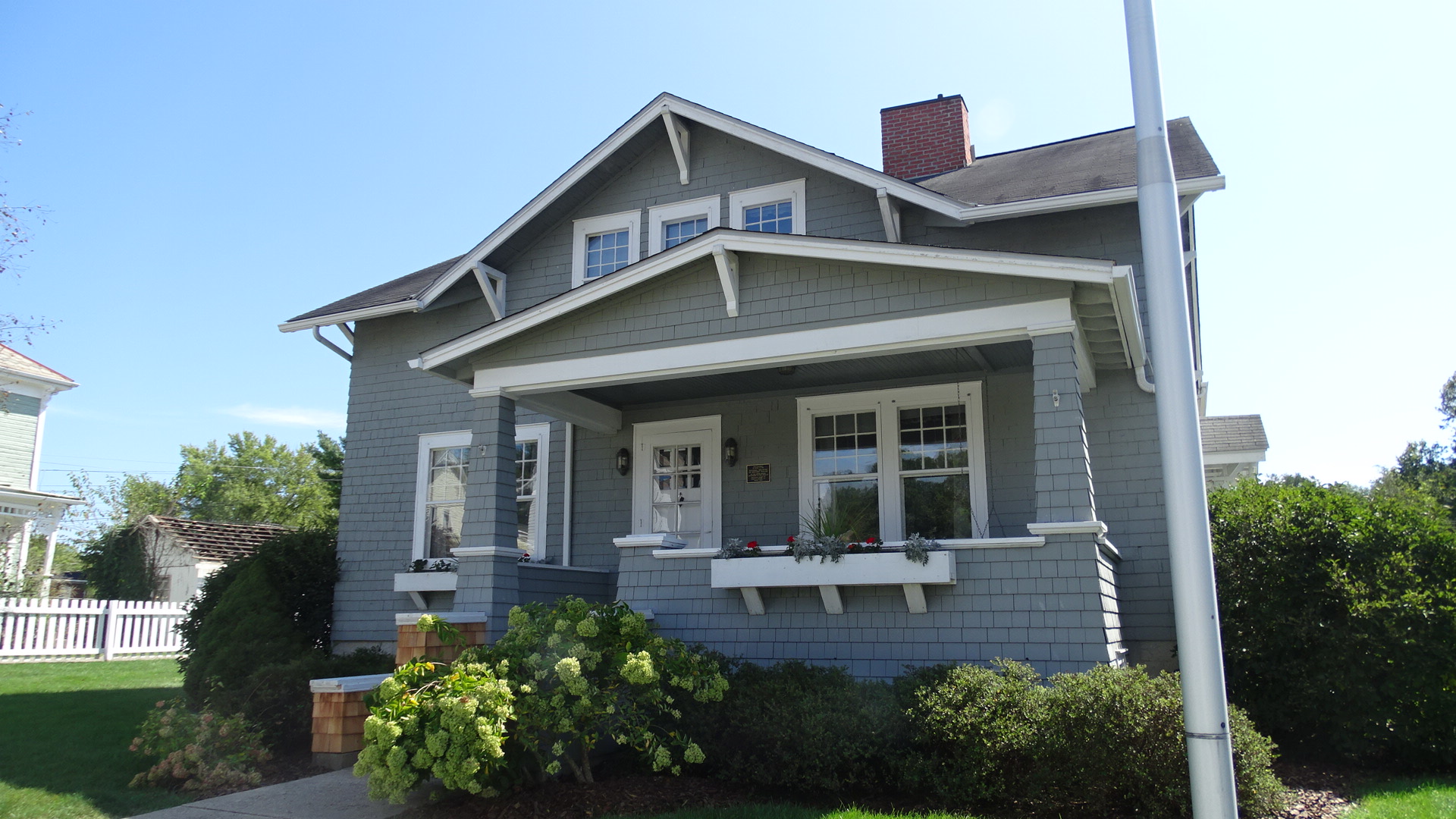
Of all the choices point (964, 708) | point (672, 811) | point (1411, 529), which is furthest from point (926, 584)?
point (1411, 529)

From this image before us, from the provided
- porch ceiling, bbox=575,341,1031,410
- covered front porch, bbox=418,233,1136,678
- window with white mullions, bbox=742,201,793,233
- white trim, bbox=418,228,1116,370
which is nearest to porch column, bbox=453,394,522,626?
covered front porch, bbox=418,233,1136,678

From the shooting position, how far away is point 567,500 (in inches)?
461

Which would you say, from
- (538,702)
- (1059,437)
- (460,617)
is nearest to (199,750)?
(460,617)

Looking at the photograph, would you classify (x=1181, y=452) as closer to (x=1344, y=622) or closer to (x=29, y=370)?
(x=1344, y=622)

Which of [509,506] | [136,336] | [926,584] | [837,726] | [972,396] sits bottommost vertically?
[837,726]

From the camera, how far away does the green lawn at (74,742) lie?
21.2 ft

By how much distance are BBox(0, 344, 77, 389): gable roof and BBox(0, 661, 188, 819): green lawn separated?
12343 millimetres

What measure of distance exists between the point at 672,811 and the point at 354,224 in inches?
513

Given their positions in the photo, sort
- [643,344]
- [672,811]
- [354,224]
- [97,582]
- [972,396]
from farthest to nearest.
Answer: [97,582] → [354,224] → [972,396] → [643,344] → [672,811]

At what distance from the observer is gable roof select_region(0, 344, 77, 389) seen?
22.5 m

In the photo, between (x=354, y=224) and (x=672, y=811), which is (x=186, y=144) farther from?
(x=672, y=811)

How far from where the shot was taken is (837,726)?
620cm

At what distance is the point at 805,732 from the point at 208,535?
24.0 m

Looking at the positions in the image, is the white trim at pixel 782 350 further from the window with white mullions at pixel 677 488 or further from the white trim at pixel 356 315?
the white trim at pixel 356 315
